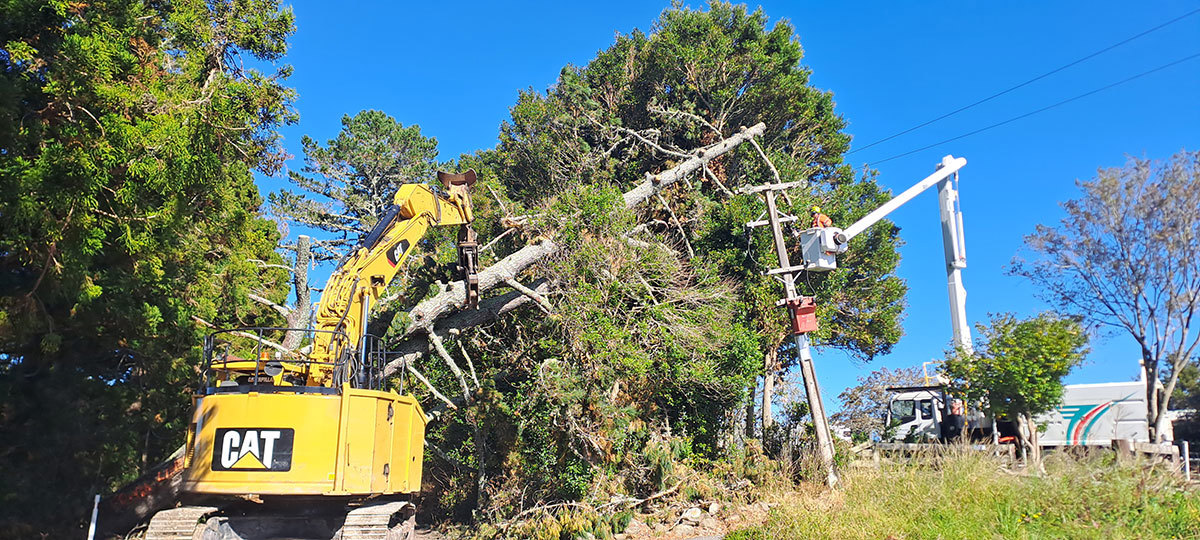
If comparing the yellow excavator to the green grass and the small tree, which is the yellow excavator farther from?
the small tree

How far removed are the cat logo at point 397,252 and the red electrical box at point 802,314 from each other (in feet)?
21.7

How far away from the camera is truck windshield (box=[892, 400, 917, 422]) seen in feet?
66.6

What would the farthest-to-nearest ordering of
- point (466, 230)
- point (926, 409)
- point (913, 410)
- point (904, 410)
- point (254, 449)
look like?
point (904, 410), point (913, 410), point (926, 409), point (466, 230), point (254, 449)

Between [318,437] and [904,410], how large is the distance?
1686cm

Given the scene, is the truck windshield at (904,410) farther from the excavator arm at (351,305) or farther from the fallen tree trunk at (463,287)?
the excavator arm at (351,305)

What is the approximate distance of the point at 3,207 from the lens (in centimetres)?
749

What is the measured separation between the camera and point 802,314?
13.3m

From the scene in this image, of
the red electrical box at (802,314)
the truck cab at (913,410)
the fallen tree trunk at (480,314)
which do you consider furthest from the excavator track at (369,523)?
the truck cab at (913,410)

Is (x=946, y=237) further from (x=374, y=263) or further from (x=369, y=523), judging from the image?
(x=369, y=523)

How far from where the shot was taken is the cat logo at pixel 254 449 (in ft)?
26.8

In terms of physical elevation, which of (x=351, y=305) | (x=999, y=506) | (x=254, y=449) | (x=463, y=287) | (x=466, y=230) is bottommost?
(x=999, y=506)

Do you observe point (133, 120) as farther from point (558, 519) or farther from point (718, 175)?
point (718, 175)

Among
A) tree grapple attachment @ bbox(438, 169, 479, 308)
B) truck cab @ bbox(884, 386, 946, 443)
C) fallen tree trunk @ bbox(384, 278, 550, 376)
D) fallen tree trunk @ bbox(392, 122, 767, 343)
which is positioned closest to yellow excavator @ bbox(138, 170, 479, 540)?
tree grapple attachment @ bbox(438, 169, 479, 308)

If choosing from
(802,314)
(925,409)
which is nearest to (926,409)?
(925,409)
